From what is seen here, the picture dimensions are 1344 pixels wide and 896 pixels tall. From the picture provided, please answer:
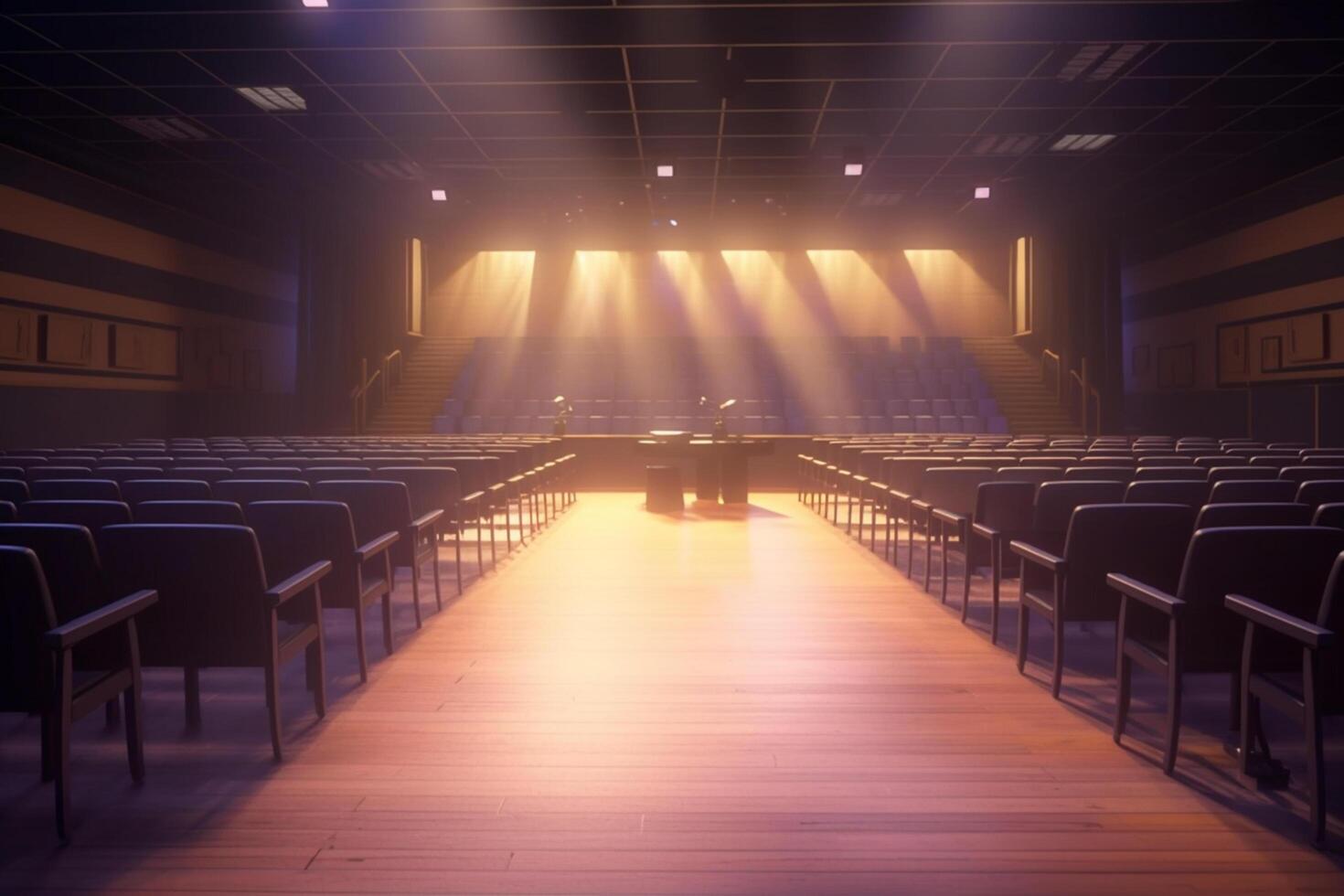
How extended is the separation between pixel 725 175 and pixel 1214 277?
7.05m

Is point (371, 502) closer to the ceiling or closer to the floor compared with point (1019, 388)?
closer to the floor

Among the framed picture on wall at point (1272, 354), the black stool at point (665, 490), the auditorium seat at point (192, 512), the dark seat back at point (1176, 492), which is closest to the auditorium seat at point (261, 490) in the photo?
the auditorium seat at point (192, 512)

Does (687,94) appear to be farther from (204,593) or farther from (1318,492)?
(204,593)

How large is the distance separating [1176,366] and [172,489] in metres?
14.0

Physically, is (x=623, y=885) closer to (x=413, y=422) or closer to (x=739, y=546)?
(x=739, y=546)

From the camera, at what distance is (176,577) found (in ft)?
8.54

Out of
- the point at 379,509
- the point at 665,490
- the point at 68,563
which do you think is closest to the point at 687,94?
the point at 665,490

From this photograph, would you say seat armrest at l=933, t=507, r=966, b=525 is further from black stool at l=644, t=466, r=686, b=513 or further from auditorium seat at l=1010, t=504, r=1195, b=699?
black stool at l=644, t=466, r=686, b=513

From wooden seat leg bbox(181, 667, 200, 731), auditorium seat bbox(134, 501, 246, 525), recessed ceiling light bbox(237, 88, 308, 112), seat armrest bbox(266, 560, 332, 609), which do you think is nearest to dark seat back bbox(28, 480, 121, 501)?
auditorium seat bbox(134, 501, 246, 525)

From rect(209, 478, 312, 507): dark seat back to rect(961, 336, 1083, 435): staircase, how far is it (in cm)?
1292

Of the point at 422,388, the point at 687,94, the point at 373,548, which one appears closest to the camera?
the point at 373,548

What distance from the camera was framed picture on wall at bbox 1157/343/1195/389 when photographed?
1359 cm

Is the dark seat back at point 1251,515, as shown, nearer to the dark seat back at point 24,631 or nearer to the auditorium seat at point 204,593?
the auditorium seat at point 204,593

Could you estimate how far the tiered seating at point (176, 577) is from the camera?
2162 mm
